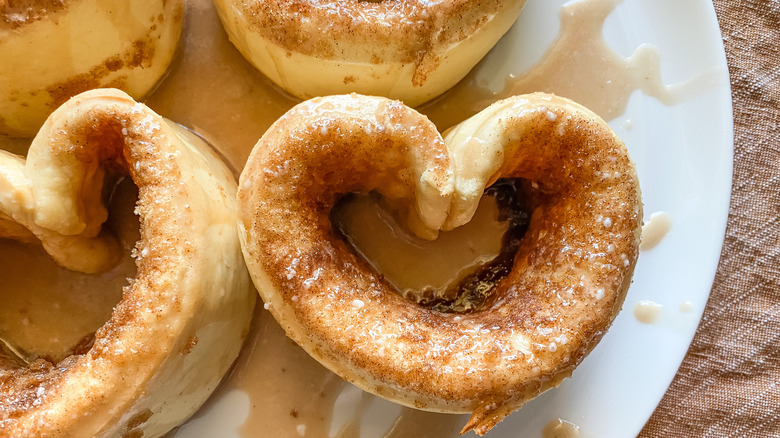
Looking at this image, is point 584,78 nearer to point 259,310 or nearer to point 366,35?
point 366,35

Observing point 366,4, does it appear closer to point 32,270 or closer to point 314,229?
point 314,229

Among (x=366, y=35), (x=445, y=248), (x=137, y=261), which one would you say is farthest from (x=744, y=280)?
(x=137, y=261)

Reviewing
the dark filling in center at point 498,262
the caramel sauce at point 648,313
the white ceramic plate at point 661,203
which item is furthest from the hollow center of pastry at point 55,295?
the caramel sauce at point 648,313

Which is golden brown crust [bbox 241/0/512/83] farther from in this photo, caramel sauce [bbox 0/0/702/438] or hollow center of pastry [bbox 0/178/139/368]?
hollow center of pastry [bbox 0/178/139/368]

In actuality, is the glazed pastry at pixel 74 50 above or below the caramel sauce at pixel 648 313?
above

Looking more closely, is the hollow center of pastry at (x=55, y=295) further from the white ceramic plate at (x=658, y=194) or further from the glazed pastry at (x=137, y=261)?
the white ceramic plate at (x=658, y=194)

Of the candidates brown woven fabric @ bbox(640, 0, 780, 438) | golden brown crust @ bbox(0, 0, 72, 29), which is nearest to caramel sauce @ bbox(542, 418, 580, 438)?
brown woven fabric @ bbox(640, 0, 780, 438)
